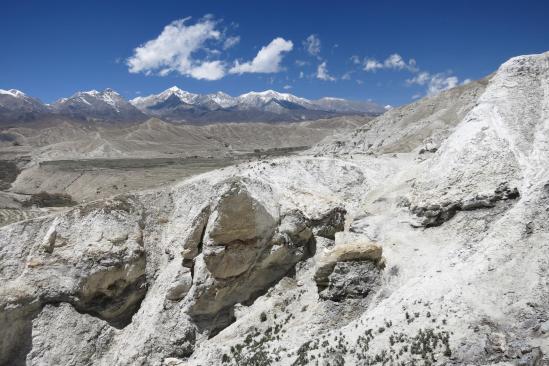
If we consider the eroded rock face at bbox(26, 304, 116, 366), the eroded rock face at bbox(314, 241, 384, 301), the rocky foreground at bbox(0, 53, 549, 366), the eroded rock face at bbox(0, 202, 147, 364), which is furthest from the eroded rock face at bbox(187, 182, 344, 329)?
the eroded rock face at bbox(26, 304, 116, 366)

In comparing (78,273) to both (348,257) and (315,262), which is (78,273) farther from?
(348,257)

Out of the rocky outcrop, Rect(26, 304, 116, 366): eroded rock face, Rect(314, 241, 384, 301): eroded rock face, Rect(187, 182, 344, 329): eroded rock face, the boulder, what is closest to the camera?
the rocky outcrop

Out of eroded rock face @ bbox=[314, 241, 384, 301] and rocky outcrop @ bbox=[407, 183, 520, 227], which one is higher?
rocky outcrop @ bbox=[407, 183, 520, 227]

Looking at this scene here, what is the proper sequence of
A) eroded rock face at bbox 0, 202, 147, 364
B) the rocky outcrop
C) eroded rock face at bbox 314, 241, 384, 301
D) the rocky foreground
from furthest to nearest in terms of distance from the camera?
eroded rock face at bbox 0, 202, 147, 364 → eroded rock face at bbox 314, 241, 384, 301 → the rocky outcrop → the rocky foreground

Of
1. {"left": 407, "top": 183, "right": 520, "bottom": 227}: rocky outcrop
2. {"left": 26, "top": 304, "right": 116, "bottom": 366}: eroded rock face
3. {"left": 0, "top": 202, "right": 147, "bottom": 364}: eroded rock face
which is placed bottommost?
{"left": 26, "top": 304, "right": 116, "bottom": 366}: eroded rock face

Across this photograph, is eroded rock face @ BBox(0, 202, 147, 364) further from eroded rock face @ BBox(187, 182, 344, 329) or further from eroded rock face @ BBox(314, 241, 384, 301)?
eroded rock face @ BBox(314, 241, 384, 301)

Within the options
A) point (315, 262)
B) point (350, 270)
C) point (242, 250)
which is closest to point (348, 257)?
point (350, 270)

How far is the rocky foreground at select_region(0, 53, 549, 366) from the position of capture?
1647cm

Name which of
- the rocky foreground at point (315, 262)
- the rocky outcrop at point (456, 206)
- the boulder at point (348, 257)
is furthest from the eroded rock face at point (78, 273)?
the rocky outcrop at point (456, 206)

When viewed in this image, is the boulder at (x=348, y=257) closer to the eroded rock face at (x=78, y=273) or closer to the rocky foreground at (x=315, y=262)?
the rocky foreground at (x=315, y=262)

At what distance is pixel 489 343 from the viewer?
14.6 meters

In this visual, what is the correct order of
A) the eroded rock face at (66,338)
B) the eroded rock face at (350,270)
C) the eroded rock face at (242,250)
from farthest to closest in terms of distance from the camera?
the eroded rock face at (66,338) < the eroded rock face at (242,250) < the eroded rock face at (350,270)

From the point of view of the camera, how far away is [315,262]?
2544 cm

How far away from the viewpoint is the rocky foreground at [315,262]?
16469 mm
